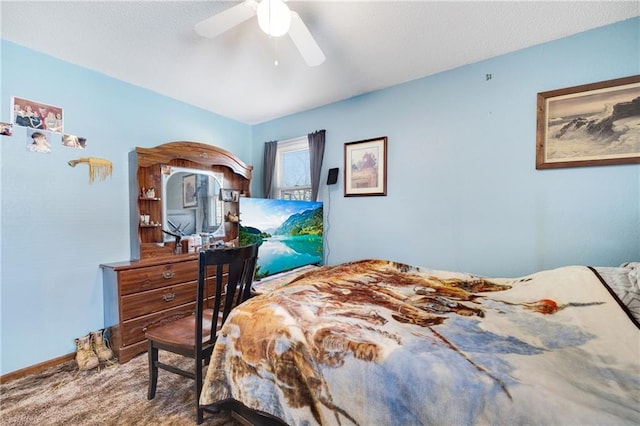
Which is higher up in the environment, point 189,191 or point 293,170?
point 293,170

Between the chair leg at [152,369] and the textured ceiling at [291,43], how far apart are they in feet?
7.10

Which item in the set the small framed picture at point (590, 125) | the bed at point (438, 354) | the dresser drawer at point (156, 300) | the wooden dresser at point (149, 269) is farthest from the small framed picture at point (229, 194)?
the small framed picture at point (590, 125)

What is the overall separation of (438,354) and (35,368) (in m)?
2.96

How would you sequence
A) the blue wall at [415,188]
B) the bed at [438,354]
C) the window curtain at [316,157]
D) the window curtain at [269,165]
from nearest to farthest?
1. the bed at [438,354]
2. the blue wall at [415,188]
3. the window curtain at [316,157]
4. the window curtain at [269,165]

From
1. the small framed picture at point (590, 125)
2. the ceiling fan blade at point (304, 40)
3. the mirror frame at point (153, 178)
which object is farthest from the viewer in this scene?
the mirror frame at point (153, 178)

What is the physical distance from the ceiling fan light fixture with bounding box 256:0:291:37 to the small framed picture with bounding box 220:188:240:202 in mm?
2044

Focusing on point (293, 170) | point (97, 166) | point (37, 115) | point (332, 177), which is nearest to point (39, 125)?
point (37, 115)

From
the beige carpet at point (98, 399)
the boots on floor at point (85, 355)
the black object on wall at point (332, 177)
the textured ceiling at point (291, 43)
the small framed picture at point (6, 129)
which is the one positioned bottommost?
the beige carpet at point (98, 399)

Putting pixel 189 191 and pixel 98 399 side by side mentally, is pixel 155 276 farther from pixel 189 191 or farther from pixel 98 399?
pixel 189 191

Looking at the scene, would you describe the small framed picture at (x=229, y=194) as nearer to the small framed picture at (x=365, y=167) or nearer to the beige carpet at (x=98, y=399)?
the small framed picture at (x=365, y=167)

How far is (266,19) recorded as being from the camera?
1.40 m

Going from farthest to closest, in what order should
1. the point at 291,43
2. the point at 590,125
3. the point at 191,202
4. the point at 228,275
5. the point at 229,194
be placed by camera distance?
the point at 229,194
the point at 191,202
the point at 291,43
the point at 590,125
the point at 228,275

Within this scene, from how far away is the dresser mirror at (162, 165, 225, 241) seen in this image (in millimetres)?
2674

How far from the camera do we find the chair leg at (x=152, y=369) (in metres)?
1.54
